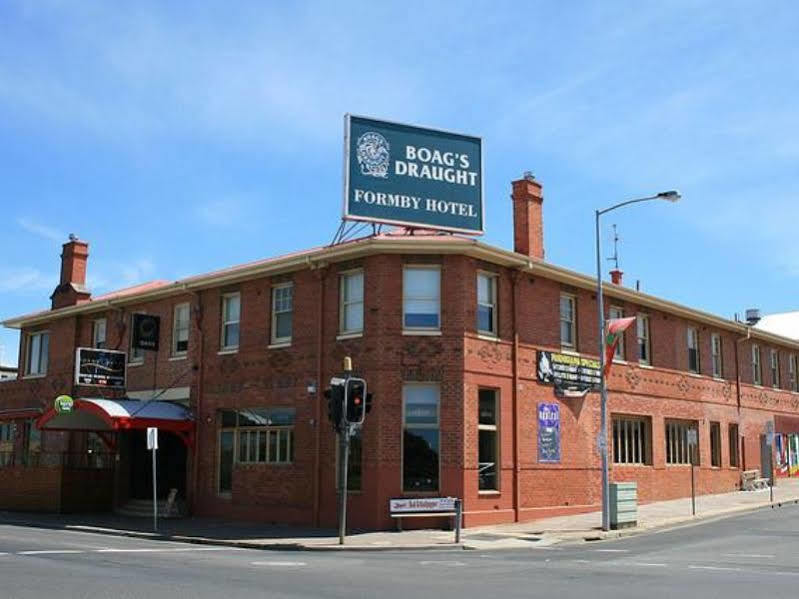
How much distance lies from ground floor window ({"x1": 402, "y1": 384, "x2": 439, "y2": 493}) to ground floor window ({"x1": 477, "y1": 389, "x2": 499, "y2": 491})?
127 centimetres

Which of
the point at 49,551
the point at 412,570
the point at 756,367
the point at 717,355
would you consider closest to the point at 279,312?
the point at 49,551

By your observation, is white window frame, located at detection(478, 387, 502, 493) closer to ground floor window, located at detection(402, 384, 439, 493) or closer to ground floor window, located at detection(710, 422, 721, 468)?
ground floor window, located at detection(402, 384, 439, 493)

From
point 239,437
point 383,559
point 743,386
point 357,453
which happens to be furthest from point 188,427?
point 743,386

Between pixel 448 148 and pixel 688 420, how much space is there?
14.1 metres

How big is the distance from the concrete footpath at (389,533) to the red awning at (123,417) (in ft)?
9.06

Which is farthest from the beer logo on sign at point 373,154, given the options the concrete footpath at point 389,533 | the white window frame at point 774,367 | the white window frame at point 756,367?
the white window frame at point 774,367

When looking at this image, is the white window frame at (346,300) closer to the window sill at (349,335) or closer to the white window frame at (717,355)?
the window sill at (349,335)

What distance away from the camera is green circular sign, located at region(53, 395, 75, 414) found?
2819 cm

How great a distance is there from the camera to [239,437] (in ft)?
91.2

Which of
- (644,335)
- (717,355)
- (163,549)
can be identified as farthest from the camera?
(717,355)

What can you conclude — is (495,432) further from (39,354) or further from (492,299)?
(39,354)

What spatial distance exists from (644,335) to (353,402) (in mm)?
14688

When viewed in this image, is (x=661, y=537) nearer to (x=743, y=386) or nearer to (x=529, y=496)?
(x=529, y=496)

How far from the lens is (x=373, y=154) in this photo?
85.7 feet
